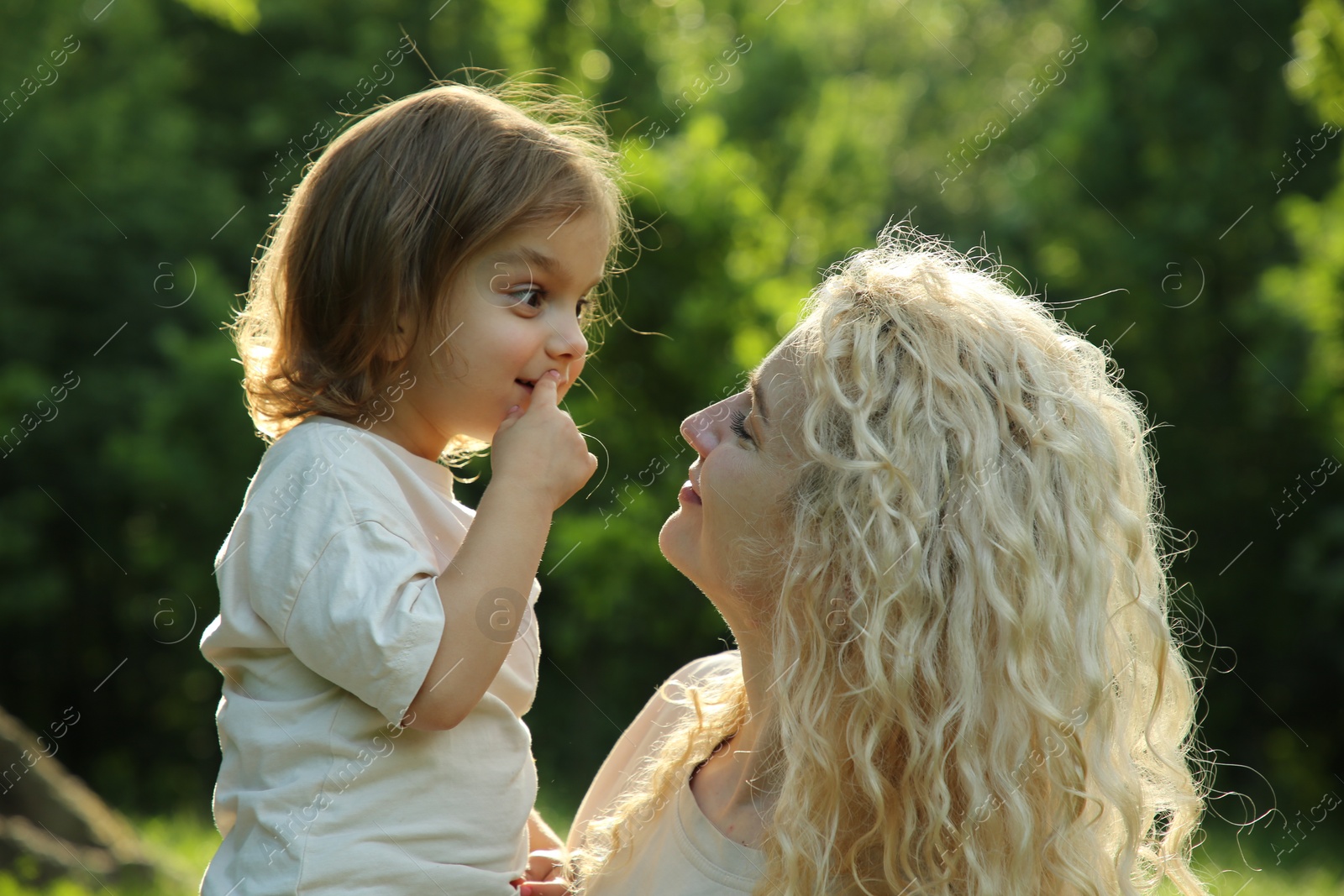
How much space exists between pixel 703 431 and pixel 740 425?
74 millimetres

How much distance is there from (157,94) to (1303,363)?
1222cm

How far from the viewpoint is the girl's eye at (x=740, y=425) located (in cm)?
204

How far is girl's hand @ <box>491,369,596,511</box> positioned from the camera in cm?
198

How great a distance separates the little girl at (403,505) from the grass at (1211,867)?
2648mm

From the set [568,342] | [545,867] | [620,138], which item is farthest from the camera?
[620,138]

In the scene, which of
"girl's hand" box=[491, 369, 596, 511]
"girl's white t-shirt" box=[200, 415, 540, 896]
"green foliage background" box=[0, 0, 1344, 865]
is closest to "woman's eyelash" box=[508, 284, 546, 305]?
"girl's hand" box=[491, 369, 596, 511]

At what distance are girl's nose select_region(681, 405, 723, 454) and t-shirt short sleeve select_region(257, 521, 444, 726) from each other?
534 mm

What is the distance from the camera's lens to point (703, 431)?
82.8 inches

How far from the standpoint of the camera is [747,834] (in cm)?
195

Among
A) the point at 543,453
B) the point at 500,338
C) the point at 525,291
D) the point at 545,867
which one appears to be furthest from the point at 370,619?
the point at 545,867

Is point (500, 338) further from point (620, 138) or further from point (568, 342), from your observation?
point (620, 138)

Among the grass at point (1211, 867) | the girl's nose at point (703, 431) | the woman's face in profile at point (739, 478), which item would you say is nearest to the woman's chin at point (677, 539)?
the woman's face in profile at point (739, 478)

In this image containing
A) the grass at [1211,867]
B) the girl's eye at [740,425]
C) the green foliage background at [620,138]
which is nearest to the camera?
the girl's eye at [740,425]

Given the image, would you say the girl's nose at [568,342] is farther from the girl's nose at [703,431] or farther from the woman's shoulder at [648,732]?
the woman's shoulder at [648,732]
